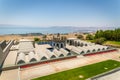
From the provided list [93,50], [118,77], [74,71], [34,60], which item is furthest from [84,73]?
[93,50]

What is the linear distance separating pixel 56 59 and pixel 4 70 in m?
15.3

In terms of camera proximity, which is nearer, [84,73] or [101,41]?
[84,73]

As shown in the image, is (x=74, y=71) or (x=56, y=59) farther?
(x=56, y=59)

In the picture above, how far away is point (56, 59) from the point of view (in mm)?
32344

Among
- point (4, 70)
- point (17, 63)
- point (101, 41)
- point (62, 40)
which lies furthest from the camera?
point (101, 41)

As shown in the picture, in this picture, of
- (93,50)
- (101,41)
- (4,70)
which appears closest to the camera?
(4,70)

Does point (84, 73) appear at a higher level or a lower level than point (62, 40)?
lower

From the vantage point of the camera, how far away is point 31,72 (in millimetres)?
25156

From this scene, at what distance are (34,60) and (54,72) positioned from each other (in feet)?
28.3

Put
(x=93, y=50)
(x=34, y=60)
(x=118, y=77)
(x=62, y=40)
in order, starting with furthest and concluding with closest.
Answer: (x=62, y=40) → (x=93, y=50) → (x=34, y=60) → (x=118, y=77)

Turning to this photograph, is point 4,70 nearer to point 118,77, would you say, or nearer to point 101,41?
point 118,77

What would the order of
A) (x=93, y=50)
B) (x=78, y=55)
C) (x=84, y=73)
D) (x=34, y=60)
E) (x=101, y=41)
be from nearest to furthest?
(x=84, y=73), (x=34, y=60), (x=78, y=55), (x=93, y=50), (x=101, y=41)

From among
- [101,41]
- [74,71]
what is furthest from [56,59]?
[101,41]

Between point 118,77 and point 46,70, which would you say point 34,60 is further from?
point 118,77
